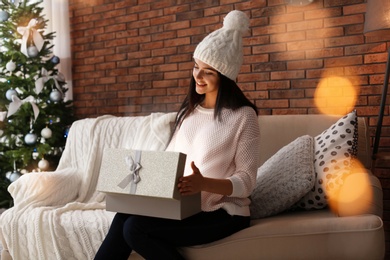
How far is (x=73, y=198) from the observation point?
3.07 m

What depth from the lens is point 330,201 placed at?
2.21 meters

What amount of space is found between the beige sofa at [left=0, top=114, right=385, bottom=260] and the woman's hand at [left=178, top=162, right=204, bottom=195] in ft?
0.90

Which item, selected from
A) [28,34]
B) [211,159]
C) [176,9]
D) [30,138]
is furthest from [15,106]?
[211,159]

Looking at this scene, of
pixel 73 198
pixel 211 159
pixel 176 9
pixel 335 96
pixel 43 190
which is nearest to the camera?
pixel 211 159

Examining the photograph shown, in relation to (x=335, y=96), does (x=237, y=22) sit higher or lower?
higher

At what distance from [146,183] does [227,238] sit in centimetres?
40

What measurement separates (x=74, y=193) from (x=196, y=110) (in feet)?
3.88

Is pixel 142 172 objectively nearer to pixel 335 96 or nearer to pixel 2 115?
pixel 335 96

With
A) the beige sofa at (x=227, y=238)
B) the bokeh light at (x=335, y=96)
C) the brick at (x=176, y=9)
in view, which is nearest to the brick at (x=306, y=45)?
the bokeh light at (x=335, y=96)

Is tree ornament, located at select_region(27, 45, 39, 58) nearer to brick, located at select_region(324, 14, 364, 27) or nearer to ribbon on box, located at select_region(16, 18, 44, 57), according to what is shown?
ribbon on box, located at select_region(16, 18, 44, 57)

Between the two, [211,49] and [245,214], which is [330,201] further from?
[211,49]

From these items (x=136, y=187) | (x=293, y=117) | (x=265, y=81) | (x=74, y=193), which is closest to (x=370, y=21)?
(x=293, y=117)

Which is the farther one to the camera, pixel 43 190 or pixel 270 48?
pixel 270 48

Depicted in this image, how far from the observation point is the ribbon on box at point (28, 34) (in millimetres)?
3832
